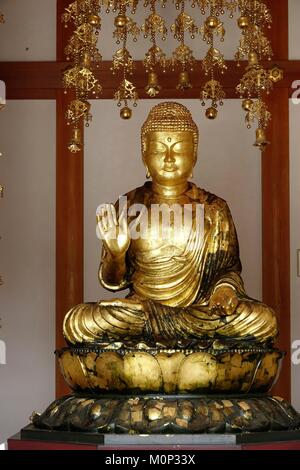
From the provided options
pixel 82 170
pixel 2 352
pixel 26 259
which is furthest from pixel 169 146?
pixel 2 352

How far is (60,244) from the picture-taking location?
784 cm

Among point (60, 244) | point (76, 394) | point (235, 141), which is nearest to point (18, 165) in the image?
point (60, 244)

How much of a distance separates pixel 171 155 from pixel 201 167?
95cm

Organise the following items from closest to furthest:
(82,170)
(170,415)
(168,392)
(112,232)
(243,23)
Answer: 1. (170,415)
2. (168,392)
3. (243,23)
4. (112,232)
5. (82,170)

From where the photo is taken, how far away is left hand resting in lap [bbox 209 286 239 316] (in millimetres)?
6422

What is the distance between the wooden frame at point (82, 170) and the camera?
775 cm

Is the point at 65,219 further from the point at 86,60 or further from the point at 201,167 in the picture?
the point at 86,60

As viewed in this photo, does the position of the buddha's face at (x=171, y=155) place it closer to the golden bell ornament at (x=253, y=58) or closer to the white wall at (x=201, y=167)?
the golden bell ornament at (x=253, y=58)

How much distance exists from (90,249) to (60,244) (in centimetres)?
17

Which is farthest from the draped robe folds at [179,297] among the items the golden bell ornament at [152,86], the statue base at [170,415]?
the golden bell ornament at [152,86]

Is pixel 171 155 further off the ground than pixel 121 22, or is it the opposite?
pixel 121 22

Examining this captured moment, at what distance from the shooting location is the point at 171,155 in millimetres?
6961

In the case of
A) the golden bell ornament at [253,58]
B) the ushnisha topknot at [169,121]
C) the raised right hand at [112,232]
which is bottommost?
the raised right hand at [112,232]

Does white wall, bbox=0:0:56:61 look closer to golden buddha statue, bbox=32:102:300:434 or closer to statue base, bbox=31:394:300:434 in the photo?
golden buddha statue, bbox=32:102:300:434
